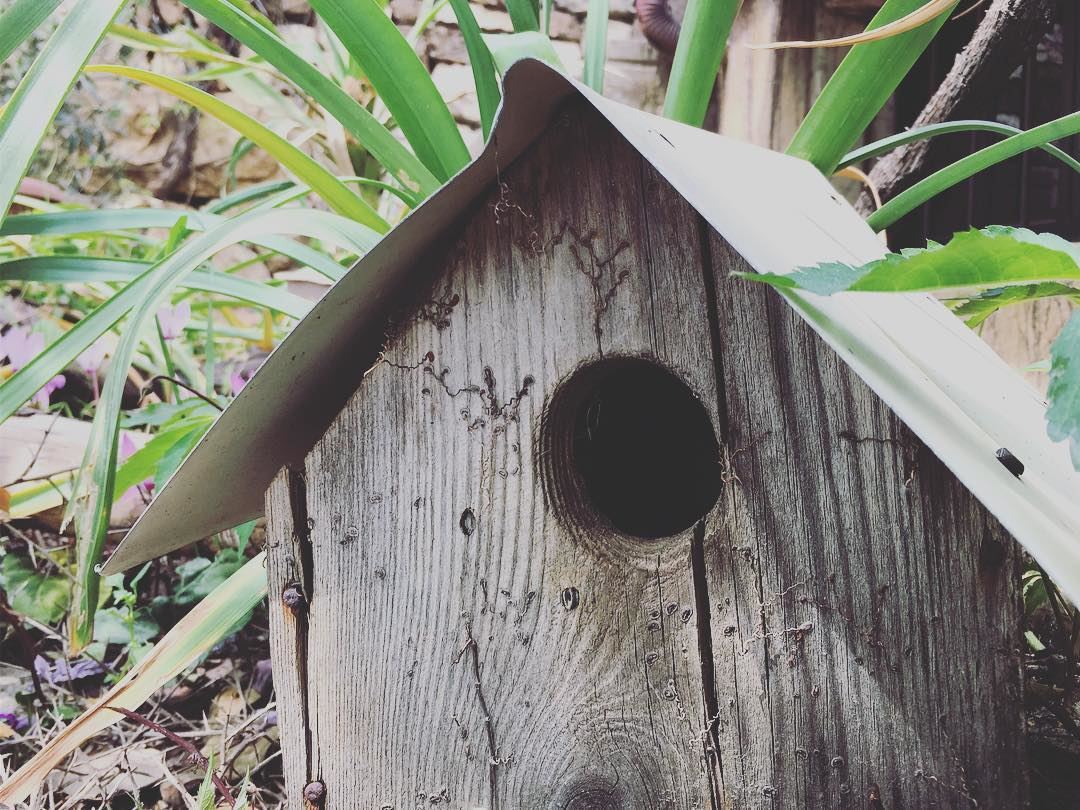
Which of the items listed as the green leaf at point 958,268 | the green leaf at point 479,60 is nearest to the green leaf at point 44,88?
the green leaf at point 479,60

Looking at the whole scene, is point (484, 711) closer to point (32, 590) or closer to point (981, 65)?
point (32, 590)

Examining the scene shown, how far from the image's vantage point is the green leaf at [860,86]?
894 mm

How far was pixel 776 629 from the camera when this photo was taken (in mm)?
622

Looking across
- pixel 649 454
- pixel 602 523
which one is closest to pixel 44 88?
pixel 602 523

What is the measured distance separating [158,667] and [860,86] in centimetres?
105

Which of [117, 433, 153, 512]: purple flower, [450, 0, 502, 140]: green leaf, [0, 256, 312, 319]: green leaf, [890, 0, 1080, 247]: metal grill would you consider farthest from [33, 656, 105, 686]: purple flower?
[890, 0, 1080, 247]: metal grill

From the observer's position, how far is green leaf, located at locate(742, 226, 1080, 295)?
1.28 feet

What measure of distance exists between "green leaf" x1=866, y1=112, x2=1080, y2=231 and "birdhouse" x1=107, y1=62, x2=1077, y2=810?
306mm

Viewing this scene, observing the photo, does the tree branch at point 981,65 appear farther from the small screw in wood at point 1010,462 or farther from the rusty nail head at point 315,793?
the rusty nail head at point 315,793

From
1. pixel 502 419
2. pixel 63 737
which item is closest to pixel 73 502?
pixel 63 737

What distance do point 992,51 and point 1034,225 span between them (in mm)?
1382

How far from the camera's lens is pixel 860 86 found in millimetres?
939

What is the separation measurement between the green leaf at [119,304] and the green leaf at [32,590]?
707mm

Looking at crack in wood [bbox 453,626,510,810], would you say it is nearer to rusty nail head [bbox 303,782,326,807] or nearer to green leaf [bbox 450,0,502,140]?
rusty nail head [bbox 303,782,326,807]
